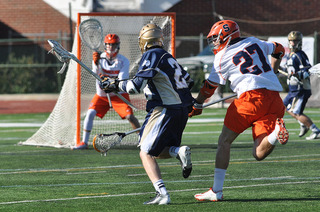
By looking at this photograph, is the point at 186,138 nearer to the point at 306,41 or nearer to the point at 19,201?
the point at 19,201

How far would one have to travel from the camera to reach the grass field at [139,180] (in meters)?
5.61

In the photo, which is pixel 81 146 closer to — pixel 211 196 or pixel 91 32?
pixel 91 32

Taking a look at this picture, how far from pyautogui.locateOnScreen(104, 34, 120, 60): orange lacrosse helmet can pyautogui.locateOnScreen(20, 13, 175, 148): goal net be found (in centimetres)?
65

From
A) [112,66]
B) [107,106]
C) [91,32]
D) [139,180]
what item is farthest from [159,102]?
[107,106]

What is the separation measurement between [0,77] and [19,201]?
58.0 feet

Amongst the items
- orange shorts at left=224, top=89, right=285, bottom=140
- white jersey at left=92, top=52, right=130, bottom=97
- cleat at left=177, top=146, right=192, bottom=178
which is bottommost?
cleat at left=177, top=146, right=192, bottom=178

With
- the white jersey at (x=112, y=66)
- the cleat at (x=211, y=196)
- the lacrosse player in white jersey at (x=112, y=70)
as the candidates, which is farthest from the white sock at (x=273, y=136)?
the white jersey at (x=112, y=66)

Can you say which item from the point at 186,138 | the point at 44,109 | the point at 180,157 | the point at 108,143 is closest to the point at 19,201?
the point at 108,143

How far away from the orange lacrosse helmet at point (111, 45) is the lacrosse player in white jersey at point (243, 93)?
4.03 meters

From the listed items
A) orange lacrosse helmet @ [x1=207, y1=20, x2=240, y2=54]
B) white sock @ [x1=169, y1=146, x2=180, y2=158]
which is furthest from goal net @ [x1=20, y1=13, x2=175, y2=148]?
white sock @ [x1=169, y1=146, x2=180, y2=158]

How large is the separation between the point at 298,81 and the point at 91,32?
3705mm

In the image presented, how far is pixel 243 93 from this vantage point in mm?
5898

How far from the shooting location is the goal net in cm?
1052

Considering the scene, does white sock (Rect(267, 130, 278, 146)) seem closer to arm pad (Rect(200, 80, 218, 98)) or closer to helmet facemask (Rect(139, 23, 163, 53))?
arm pad (Rect(200, 80, 218, 98))
